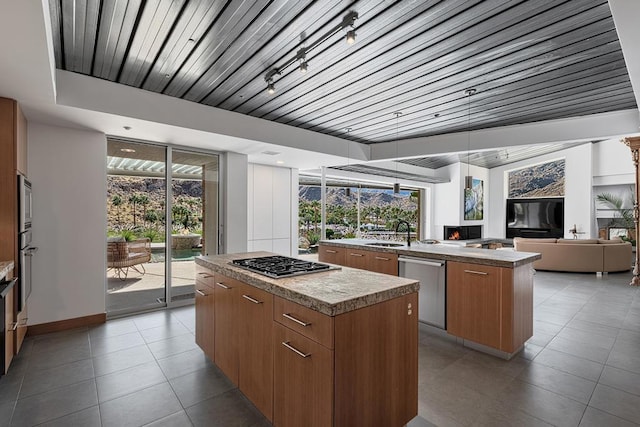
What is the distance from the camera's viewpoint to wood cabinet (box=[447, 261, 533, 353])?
2.71 meters

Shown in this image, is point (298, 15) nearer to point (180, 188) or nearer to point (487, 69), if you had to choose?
point (487, 69)

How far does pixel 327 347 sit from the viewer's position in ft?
4.47

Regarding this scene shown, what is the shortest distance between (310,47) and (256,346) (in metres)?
2.11

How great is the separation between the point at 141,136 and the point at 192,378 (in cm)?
295

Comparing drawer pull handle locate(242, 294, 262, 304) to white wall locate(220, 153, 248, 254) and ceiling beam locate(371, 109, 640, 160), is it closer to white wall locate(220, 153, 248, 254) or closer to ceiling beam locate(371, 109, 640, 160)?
white wall locate(220, 153, 248, 254)

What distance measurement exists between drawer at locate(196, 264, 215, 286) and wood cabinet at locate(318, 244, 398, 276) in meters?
2.06

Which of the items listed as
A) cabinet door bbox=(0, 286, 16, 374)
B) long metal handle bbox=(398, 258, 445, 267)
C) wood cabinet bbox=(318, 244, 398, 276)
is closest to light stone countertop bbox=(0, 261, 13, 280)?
cabinet door bbox=(0, 286, 16, 374)

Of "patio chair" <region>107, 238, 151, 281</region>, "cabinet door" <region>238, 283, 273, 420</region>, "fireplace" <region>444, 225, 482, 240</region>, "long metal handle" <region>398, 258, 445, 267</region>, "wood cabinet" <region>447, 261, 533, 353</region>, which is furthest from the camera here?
"fireplace" <region>444, 225, 482, 240</region>

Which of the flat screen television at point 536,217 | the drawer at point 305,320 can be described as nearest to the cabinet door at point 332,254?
the drawer at point 305,320

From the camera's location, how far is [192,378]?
2455 millimetres

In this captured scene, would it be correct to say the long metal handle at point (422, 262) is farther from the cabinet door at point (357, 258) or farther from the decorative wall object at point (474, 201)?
the decorative wall object at point (474, 201)

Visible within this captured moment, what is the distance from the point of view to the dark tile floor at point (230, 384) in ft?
6.51

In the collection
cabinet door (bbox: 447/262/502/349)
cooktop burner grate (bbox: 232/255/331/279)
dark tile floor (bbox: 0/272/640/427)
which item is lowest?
dark tile floor (bbox: 0/272/640/427)

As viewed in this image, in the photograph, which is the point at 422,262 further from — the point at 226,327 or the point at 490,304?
the point at 226,327
